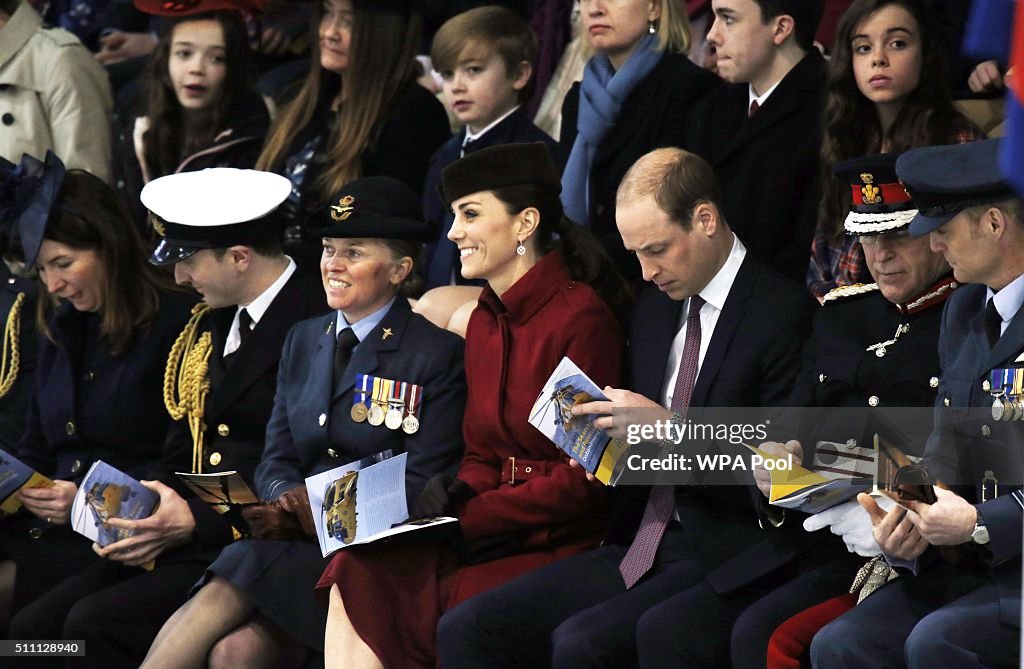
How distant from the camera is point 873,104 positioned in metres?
5.51

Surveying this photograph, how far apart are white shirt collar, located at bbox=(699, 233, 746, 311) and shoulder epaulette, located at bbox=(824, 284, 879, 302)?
28 centimetres

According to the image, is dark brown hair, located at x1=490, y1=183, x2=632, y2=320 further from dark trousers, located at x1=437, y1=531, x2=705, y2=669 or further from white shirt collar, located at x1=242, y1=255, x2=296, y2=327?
white shirt collar, located at x1=242, y1=255, x2=296, y2=327

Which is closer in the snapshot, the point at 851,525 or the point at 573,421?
the point at 851,525

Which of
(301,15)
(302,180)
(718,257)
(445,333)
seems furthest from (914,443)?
(301,15)

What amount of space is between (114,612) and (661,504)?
71.2 inches

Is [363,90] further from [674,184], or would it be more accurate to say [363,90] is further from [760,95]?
[674,184]

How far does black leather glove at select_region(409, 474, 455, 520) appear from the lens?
5043 mm

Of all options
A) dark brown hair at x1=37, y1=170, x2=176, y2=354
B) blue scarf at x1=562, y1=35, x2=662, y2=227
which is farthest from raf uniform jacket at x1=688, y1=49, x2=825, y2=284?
dark brown hair at x1=37, y1=170, x2=176, y2=354

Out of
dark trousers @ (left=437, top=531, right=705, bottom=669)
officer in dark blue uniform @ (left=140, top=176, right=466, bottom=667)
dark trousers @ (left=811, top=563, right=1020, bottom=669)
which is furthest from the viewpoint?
officer in dark blue uniform @ (left=140, top=176, right=466, bottom=667)

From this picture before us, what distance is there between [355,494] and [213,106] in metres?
2.74

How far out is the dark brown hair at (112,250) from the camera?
6.09 meters

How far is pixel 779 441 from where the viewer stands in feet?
15.8

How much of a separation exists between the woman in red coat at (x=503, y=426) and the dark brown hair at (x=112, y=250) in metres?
1.34

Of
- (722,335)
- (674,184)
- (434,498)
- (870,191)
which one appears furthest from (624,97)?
(434,498)
